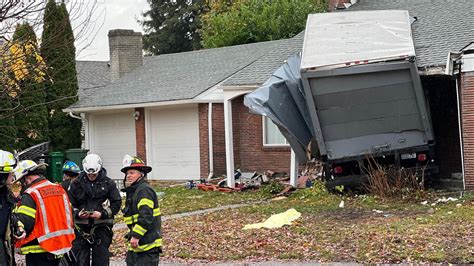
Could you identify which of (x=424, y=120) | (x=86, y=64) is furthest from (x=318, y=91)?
(x=86, y=64)

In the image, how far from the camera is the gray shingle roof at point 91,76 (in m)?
30.7

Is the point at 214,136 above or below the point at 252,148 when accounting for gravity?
above

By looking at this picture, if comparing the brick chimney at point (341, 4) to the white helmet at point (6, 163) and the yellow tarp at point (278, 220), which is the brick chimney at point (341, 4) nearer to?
the yellow tarp at point (278, 220)

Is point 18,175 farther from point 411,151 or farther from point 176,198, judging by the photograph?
point 176,198

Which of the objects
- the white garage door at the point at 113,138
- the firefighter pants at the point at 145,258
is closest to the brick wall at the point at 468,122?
the firefighter pants at the point at 145,258

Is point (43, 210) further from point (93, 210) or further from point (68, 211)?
point (93, 210)

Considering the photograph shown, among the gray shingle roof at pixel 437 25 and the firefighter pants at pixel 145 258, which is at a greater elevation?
the gray shingle roof at pixel 437 25

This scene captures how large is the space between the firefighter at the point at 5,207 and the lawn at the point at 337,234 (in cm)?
358

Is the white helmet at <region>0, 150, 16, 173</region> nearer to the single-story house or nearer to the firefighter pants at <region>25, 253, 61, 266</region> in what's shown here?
the firefighter pants at <region>25, 253, 61, 266</region>

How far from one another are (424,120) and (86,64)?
2275 cm

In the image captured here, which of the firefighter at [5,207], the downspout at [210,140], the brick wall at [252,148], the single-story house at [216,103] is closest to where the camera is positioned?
the firefighter at [5,207]

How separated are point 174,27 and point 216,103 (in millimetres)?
31929

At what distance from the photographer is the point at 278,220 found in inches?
516

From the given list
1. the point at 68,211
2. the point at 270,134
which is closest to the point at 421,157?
the point at 270,134
